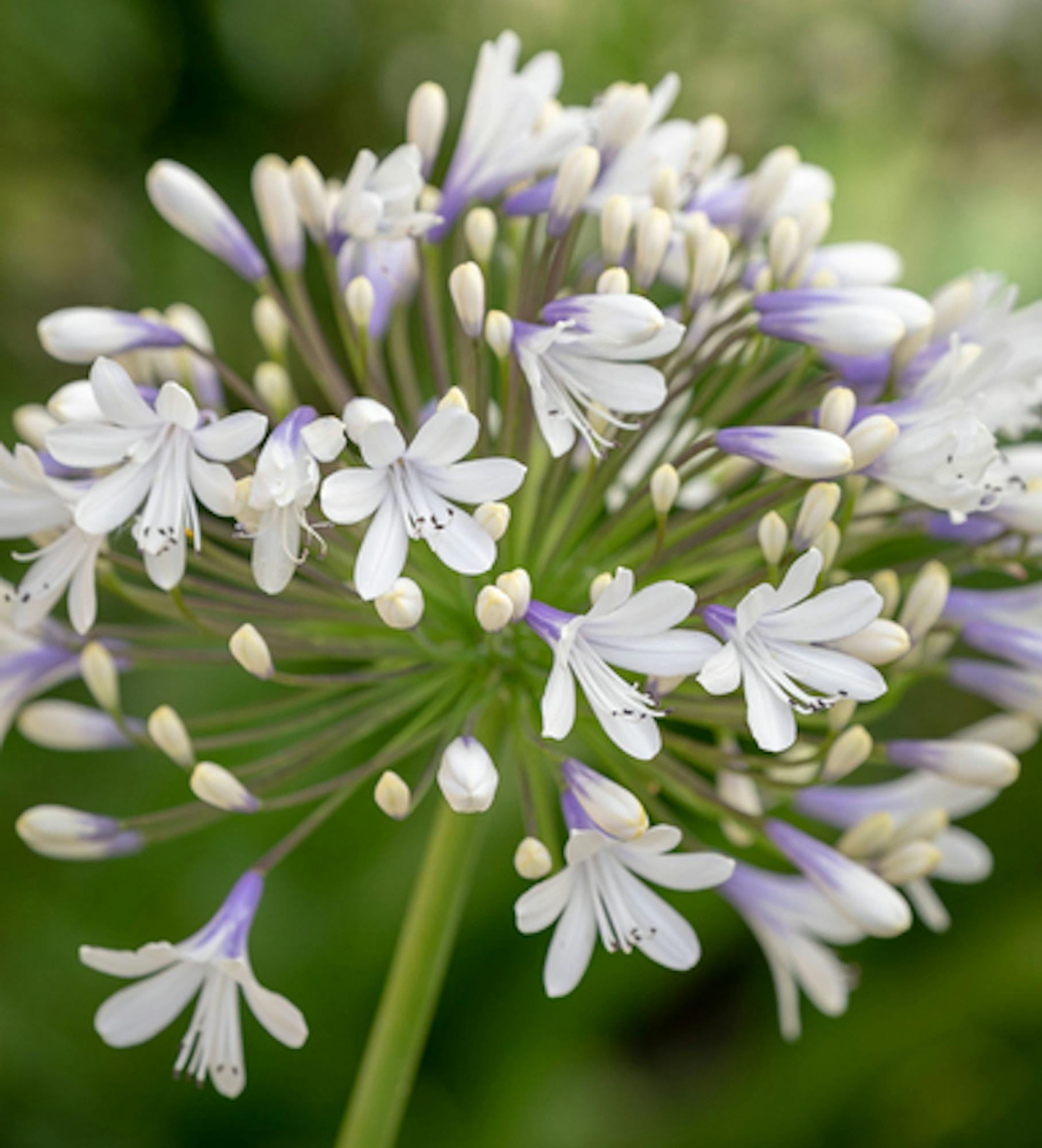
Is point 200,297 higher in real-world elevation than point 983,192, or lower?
lower

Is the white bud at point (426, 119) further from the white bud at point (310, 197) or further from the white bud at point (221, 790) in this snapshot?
the white bud at point (221, 790)

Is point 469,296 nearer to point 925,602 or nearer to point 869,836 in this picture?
point 925,602

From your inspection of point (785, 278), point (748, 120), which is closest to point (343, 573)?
point (785, 278)

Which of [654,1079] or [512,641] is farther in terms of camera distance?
[654,1079]

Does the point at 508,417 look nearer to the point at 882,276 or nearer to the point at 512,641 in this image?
the point at 512,641

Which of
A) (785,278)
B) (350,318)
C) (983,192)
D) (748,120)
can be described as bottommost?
(350,318)

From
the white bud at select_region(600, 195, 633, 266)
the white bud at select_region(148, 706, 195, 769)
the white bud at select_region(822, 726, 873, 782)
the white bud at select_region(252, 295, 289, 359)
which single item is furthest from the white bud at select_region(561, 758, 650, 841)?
the white bud at select_region(252, 295, 289, 359)

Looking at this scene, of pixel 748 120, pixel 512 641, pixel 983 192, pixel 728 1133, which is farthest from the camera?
pixel 748 120

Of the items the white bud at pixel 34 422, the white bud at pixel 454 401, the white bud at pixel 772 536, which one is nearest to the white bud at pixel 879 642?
the white bud at pixel 772 536

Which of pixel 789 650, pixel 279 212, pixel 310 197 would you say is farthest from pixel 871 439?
pixel 279 212

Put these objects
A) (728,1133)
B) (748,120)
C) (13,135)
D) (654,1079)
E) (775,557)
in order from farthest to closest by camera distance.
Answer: (748,120) < (13,135) < (654,1079) < (728,1133) < (775,557)
